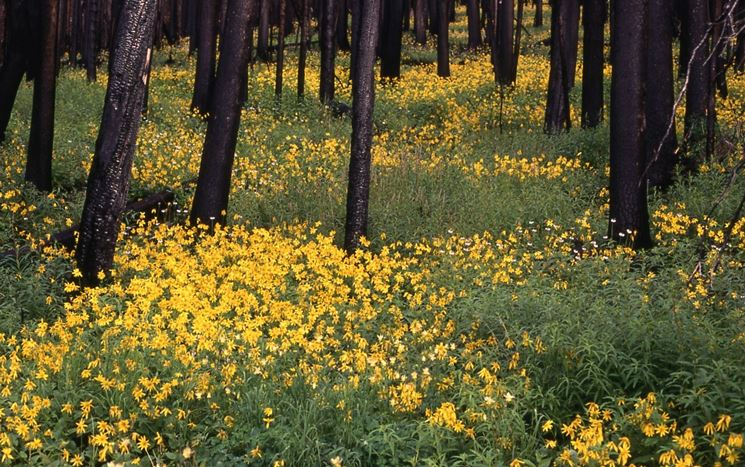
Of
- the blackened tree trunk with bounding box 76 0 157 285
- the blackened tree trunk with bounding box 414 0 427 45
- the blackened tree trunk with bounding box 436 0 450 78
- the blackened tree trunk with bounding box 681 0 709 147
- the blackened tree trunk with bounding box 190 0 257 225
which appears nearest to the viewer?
the blackened tree trunk with bounding box 76 0 157 285

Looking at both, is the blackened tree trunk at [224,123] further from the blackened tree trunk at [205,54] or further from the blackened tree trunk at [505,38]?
the blackened tree trunk at [505,38]

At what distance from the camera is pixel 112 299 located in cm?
689

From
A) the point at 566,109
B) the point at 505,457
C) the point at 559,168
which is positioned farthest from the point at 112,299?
the point at 566,109

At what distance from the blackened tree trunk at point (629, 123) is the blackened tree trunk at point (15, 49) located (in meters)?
9.29

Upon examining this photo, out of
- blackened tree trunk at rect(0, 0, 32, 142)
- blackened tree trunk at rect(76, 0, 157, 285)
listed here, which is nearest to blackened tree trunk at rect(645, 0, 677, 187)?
blackened tree trunk at rect(76, 0, 157, 285)

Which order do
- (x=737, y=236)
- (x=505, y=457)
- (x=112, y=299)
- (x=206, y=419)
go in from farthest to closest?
(x=737, y=236)
(x=112, y=299)
(x=206, y=419)
(x=505, y=457)

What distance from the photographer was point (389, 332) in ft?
22.0

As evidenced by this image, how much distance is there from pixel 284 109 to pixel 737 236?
14.0 metres

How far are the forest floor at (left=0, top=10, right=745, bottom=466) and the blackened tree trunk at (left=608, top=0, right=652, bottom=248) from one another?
0.37m

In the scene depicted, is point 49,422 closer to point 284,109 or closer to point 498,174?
point 498,174

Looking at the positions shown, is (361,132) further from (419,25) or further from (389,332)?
(419,25)

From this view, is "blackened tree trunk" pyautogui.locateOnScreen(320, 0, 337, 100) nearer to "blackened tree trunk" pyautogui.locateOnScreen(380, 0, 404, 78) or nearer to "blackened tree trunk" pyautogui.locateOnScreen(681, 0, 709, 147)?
"blackened tree trunk" pyautogui.locateOnScreen(380, 0, 404, 78)

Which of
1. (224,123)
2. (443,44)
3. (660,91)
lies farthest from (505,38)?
(224,123)

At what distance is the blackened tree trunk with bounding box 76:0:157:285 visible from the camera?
25.3 feet
